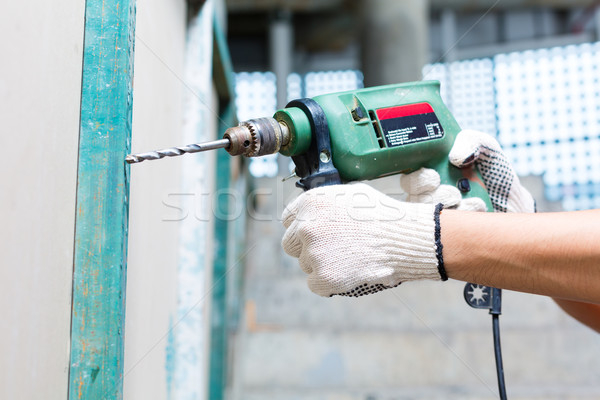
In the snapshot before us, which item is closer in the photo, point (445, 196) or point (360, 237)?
point (360, 237)

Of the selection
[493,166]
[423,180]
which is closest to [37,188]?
[423,180]

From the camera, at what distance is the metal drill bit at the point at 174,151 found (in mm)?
466

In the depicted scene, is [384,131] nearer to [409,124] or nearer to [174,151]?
[409,124]

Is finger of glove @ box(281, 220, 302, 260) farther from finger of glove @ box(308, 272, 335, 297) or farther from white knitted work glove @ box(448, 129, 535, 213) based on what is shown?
white knitted work glove @ box(448, 129, 535, 213)

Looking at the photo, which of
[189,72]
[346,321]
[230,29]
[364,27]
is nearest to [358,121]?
[189,72]

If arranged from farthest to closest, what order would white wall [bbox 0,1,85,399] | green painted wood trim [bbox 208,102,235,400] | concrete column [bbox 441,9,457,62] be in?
concrete column [bbox 441,9,457,62], green painted wood trim [bbox 208,102,235,400], white wall [bbox 0,1,85,399]

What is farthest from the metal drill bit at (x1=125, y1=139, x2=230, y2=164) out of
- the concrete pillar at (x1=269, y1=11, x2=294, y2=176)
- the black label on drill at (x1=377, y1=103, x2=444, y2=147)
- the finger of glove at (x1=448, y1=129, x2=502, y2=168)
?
the concrete pillar at (x1=269, y1=11, x2=294, y2=176)

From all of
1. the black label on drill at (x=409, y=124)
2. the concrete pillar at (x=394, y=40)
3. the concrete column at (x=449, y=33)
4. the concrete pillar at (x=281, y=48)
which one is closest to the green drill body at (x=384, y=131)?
the black label on drill at (x=409, y=124)

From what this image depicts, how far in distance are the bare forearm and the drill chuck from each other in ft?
0.68

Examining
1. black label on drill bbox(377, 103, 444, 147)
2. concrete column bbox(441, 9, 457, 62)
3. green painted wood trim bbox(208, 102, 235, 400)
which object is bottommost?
green painted wood trim bbox(208, 102, 235, 400)

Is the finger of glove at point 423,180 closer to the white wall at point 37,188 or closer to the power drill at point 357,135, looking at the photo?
the power drill at point 357,135

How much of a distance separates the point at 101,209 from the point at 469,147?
1.57 feet

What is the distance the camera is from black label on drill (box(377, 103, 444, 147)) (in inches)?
25.1

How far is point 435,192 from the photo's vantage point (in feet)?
2.28
